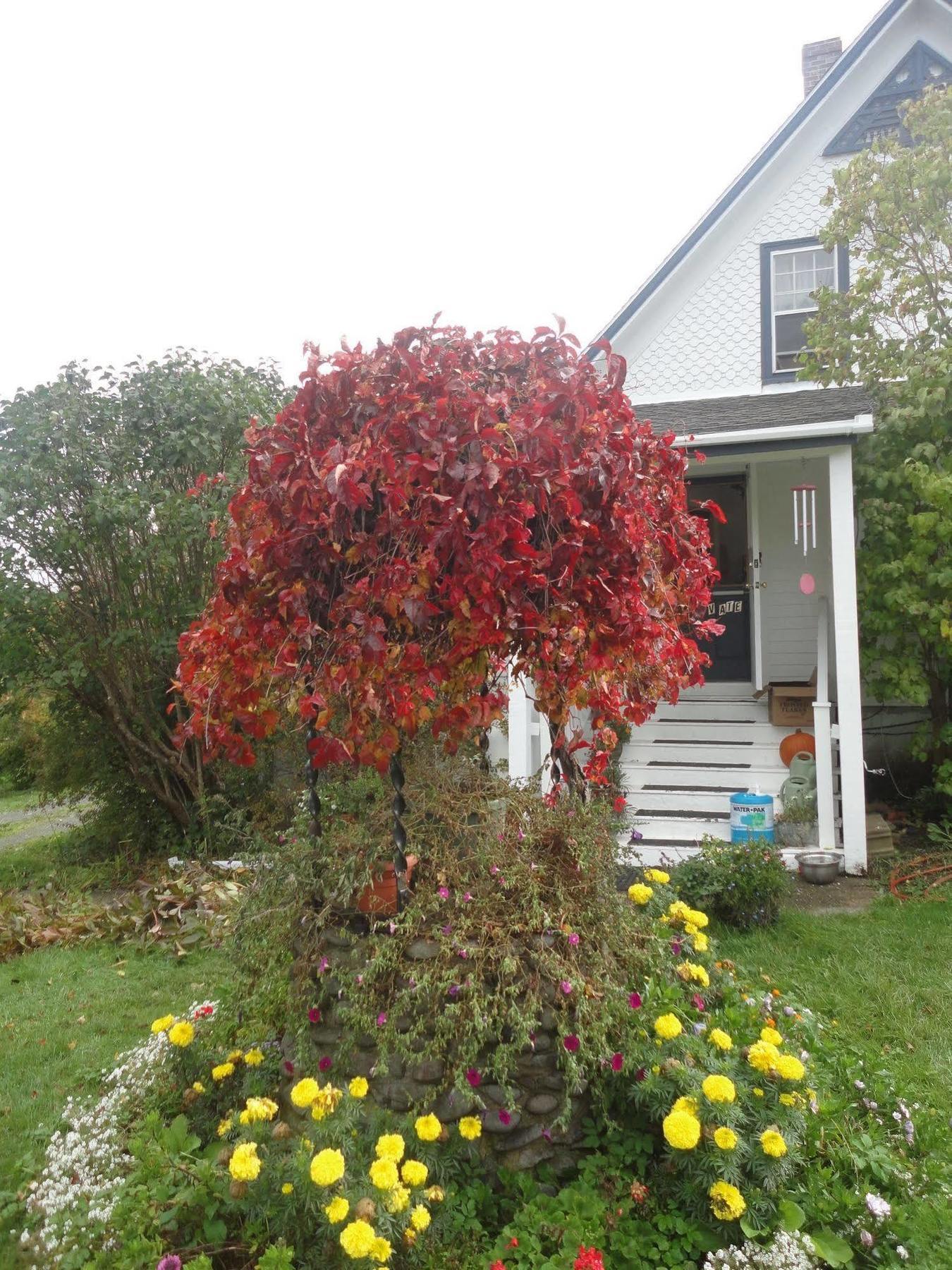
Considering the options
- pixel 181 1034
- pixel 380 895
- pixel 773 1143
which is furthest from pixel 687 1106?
pixel 181 1034

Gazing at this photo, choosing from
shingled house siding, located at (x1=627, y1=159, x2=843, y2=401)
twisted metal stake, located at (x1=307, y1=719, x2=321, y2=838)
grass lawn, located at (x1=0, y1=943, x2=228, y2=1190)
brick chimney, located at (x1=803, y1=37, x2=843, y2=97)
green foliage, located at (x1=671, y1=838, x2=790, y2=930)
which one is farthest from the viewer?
brick chimney, located at (x1=803, y1=37, x2=843, y2=97)

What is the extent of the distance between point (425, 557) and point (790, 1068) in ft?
5.51

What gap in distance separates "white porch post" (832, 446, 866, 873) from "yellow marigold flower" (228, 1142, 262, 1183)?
4.87 m

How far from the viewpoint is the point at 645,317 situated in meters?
9.28

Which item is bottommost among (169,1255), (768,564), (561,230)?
(169,1255)

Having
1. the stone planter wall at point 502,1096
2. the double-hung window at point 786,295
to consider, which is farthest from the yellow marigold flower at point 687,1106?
the double-hung window at point 786,295

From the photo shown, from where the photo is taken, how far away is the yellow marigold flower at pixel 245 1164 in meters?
2.12

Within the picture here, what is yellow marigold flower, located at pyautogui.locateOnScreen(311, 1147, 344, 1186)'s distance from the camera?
197cm

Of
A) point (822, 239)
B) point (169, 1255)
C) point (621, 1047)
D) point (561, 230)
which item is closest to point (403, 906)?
point (621, 1047)

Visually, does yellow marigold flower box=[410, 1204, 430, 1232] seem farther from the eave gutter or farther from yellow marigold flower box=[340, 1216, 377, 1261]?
the eave gutter

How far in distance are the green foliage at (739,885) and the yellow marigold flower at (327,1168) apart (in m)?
3.14

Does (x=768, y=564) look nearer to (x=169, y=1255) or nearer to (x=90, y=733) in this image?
(x=90, y=733)

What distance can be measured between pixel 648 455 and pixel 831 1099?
204cm

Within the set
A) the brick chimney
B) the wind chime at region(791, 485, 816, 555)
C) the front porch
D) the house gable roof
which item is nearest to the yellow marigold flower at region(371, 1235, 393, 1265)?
the front porch
